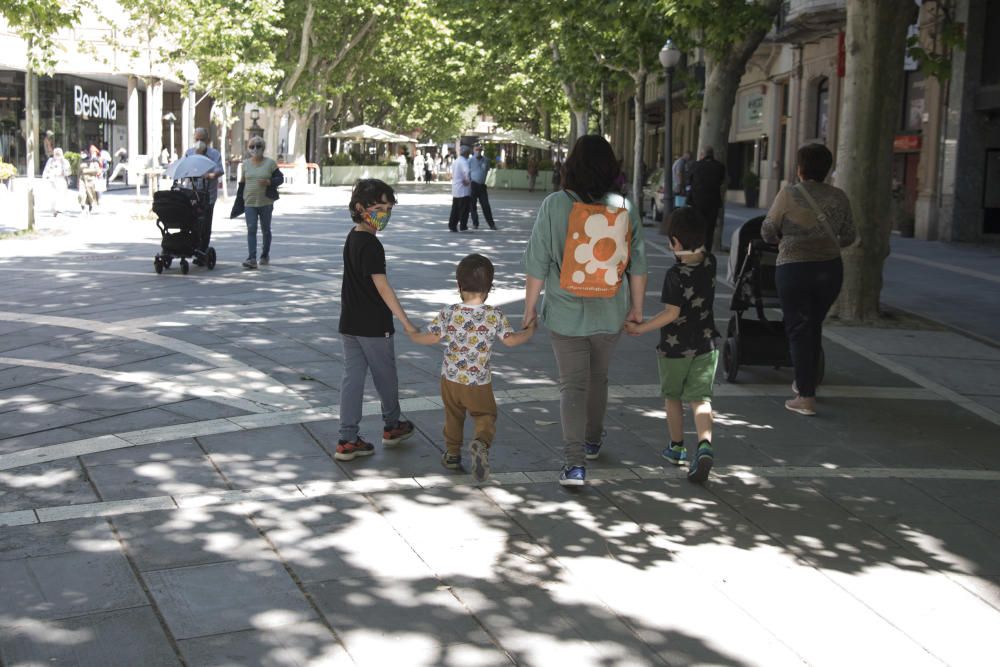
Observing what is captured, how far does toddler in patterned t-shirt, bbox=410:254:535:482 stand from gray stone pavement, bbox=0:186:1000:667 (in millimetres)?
295

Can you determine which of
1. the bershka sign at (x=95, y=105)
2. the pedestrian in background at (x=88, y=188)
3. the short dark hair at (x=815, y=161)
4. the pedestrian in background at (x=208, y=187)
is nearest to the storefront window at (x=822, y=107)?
the pedestrian in background at (x=88, y=188)

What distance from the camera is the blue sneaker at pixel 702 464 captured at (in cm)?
600

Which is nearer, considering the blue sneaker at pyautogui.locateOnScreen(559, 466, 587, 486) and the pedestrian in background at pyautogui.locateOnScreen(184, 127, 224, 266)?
the blue sneaker at pyautogui.locateOnScreen(559, 466, 587, 486)

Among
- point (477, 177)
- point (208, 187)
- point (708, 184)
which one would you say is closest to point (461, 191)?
point (477, 177)

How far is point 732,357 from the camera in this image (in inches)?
342

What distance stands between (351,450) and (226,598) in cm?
194

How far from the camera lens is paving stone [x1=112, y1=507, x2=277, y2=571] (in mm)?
4820

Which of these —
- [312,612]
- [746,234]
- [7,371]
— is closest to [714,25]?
[746,234]

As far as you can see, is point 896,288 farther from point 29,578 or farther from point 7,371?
point 29,578

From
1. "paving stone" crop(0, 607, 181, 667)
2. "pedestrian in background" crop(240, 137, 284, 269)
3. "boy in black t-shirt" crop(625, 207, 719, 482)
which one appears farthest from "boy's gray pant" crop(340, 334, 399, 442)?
"pedestrian in background" crop(240, 137, 284, 269)

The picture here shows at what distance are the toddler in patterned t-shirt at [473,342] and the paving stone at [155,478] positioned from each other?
1172 mm

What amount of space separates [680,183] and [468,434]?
17443 millimetres

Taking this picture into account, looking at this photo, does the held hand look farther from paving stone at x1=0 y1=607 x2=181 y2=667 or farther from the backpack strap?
paving stone at x1=0 y1=607 x2=181 y2=667

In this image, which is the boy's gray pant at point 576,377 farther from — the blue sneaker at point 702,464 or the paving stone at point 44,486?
the paving stone at point 44,486
